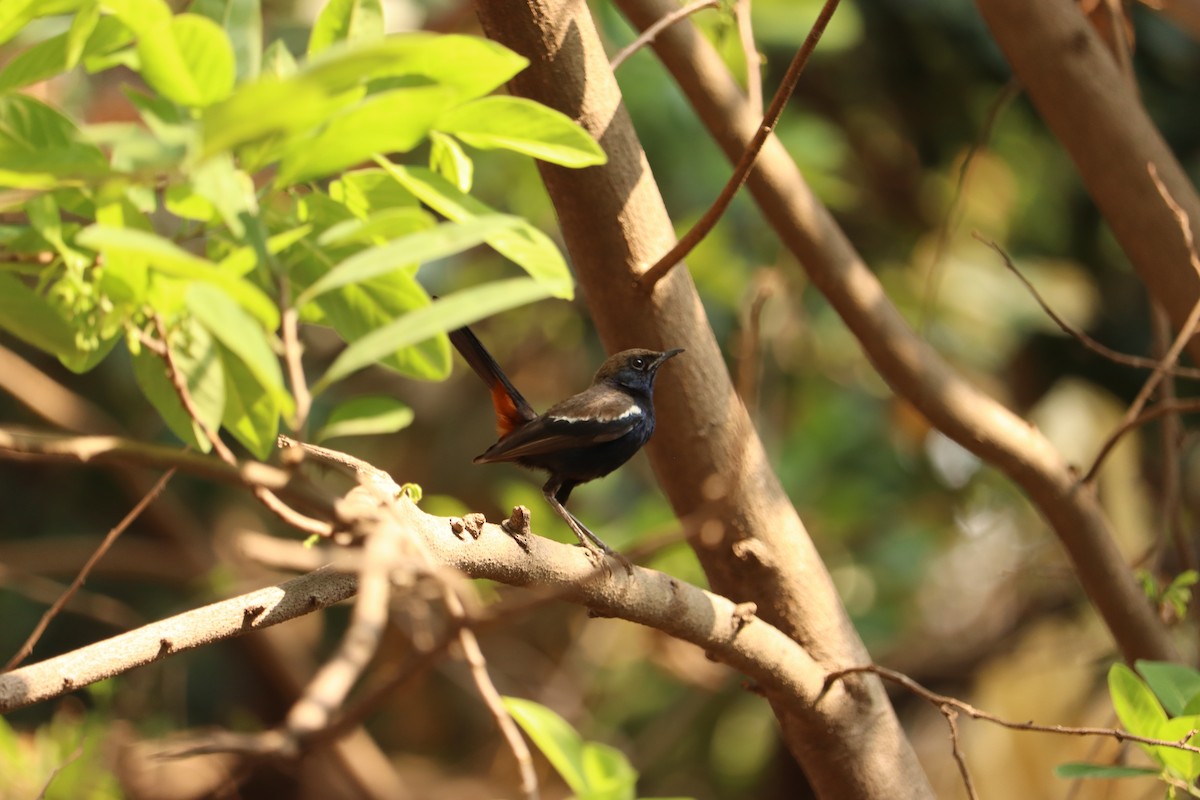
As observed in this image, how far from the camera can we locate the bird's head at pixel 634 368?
6.88 ft

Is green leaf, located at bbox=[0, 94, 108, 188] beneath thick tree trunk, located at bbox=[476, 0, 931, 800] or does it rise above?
above

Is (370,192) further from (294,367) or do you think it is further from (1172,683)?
(1172,683)

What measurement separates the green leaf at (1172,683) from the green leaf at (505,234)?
1326mm

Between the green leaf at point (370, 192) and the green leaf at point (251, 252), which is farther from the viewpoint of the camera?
the green leaf at point (370, 192)

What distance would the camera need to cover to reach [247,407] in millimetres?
1265

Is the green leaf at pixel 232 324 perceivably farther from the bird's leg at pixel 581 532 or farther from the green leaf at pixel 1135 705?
the green leaf at pixel 1135 705

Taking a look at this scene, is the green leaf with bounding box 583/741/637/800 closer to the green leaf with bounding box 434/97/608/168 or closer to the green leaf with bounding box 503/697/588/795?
the green leaf with bounding box 503/697/588/795

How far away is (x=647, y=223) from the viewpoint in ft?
6.49

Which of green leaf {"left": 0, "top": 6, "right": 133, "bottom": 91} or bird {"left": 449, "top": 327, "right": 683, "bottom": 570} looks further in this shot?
bird {"left": 449, "top": 327, "right": 683, "bottom": 570}

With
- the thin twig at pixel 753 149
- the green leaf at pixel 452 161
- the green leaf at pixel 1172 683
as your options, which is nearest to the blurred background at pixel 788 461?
the thin twig at pixel 753 149

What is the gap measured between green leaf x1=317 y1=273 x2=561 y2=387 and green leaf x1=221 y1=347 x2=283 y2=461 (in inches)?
14.7

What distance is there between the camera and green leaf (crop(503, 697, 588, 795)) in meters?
1.54

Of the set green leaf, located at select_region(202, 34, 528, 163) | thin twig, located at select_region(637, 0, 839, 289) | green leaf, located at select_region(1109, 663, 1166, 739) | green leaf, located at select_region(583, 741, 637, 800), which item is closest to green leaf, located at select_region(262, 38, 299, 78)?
green leaf, located at select_region(202, 34, 528, 163)

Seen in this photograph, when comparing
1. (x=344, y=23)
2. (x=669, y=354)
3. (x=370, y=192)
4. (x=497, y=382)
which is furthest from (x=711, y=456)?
(x=344, y=23)
